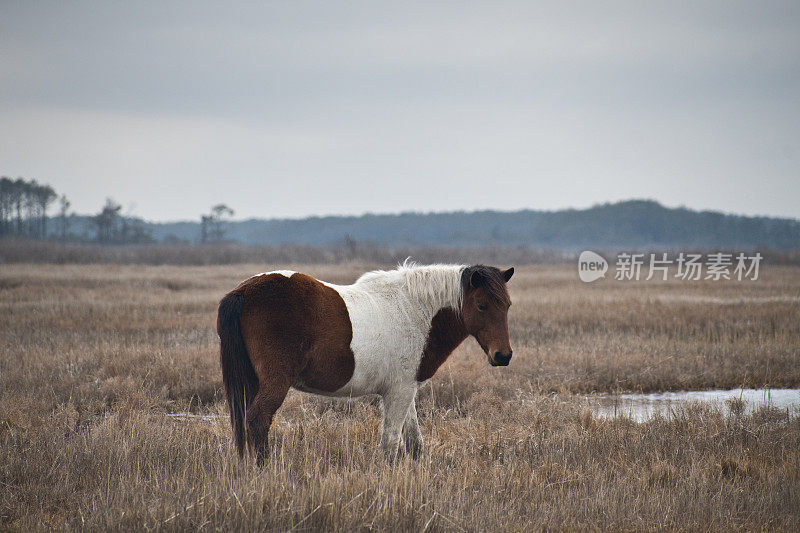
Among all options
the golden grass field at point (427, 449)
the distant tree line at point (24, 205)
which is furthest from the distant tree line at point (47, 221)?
the golden grass field at point (427, 449)

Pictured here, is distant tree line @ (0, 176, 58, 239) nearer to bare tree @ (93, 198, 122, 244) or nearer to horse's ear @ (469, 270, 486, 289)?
bare tree @ (93, 198, 122, 244)

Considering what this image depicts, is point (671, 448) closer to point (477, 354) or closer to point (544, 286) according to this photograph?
point (477, 354)

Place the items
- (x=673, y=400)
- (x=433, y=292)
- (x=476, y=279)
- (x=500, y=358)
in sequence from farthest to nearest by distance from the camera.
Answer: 1. (x=673, y=400)
2. (x=433, y=292)
3. (x=476, y=279)
4. (x=500, y=358)

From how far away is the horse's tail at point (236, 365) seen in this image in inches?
190

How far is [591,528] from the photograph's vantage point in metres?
4.27

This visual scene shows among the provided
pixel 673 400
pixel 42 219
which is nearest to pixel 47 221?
pixel 42 219

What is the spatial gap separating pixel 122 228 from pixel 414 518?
8494 centimetres

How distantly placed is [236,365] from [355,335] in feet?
3.25

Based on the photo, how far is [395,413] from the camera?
213 inches

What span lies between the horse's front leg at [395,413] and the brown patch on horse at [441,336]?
10.3 inches

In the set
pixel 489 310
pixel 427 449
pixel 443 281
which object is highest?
pixel 443 281

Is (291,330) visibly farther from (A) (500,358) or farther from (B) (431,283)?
(A) (500,358)

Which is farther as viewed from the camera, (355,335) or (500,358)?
(500,358)

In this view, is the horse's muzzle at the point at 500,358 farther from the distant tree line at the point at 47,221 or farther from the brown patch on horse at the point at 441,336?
the distant tree line at the point at 47,221
